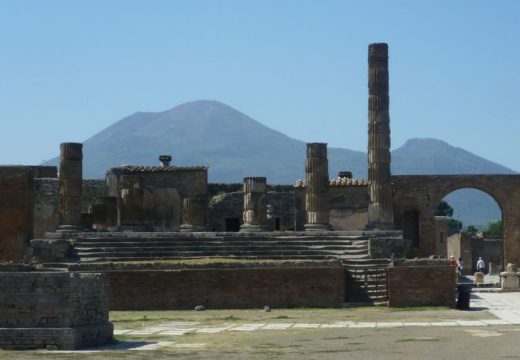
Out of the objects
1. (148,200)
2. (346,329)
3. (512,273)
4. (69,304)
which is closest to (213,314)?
(346,329)

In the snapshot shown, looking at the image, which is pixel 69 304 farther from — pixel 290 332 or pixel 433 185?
pixel 433 185

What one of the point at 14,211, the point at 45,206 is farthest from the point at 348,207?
the point at 14,211

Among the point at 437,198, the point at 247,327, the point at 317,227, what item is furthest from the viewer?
the point at 437,198

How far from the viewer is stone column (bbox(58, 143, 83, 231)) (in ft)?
121

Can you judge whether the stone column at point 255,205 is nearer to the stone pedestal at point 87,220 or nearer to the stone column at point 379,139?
the stone column at point 379,139

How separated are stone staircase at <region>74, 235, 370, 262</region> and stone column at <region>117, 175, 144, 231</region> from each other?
4024mm

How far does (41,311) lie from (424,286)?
12869 mm

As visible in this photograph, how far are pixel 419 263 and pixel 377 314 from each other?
291 cm

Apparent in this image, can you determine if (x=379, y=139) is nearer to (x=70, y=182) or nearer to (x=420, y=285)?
(x=420, y=285)

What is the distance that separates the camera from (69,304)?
60.3 ft

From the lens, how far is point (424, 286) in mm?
28703

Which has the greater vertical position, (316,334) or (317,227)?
(317,227)

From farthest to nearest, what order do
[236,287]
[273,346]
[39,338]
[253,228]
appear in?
[253,228]
[236,287]
[273,346]
[39,338]

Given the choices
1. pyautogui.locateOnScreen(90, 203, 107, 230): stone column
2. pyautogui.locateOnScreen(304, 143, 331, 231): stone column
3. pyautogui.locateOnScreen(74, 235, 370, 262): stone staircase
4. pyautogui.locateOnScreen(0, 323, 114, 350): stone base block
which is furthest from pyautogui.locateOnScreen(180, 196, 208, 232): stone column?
pyautogui.locateOnScreen(0, 323, 114, 350): stone base block
